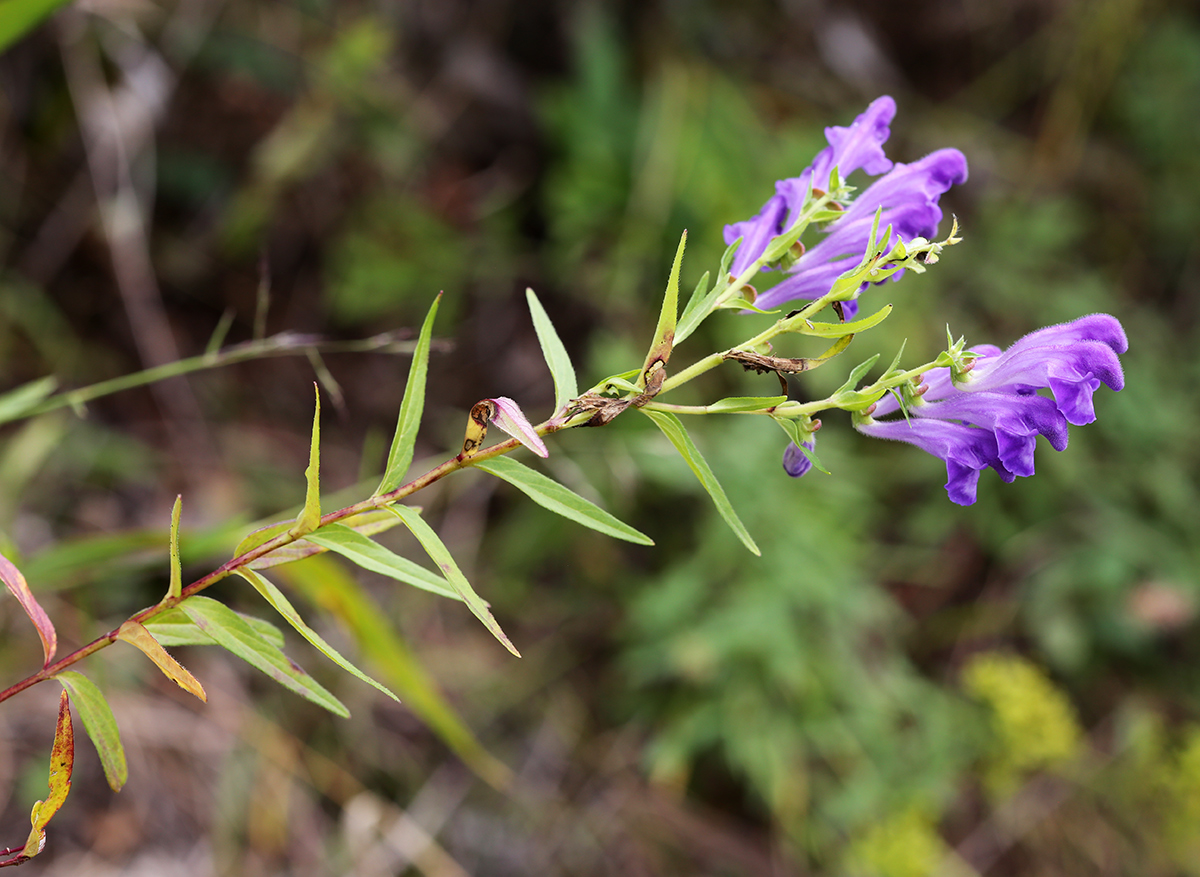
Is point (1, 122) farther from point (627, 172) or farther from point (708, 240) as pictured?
point (708, 240)

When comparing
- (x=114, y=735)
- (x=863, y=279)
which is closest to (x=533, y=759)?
(x=114, y=735)

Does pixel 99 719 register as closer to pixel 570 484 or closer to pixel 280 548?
pixel 280 548

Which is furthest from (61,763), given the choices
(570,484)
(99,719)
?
(570,484)

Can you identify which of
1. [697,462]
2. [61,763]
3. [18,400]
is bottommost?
[61,763]

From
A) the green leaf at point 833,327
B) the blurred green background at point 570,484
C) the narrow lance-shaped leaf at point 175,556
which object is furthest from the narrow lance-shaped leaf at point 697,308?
the blurred green background at point 570,484

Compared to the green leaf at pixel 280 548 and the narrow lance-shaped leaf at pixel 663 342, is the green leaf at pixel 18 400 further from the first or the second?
the narrow lance-shaped leaf at pixel 663 342
